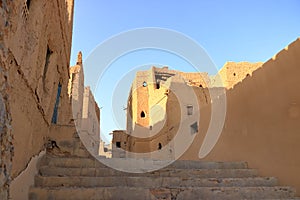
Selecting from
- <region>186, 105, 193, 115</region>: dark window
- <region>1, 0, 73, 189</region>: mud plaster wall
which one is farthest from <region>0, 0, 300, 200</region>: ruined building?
<region>186, 105, 193, 115</region>: dark window

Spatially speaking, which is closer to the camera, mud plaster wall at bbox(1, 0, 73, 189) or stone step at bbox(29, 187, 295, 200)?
mud plaster wall at bbox(1, 0, 73, 189)

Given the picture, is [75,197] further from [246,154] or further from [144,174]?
[246,154]

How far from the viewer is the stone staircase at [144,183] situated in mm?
3045

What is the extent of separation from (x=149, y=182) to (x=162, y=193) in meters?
0.30

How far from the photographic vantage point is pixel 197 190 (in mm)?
3312

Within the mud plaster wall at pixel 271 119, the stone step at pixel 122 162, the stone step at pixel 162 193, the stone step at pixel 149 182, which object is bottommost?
the stone step at pixel 162 193

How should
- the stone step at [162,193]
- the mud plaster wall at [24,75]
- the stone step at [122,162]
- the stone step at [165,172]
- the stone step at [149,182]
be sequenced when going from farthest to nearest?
the stone step at [122,162]
the stone step at [165,172]
the stone step at [149,182]
the stone step at [162,193]
the mud plaster wall at [24,75]

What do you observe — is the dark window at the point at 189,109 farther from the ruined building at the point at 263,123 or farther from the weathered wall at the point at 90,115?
the weathered wall at the point at 90,115

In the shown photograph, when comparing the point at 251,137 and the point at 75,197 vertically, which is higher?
the point at 251,137

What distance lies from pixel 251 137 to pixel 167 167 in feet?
6.23

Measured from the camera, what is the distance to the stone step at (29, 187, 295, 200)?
294cm

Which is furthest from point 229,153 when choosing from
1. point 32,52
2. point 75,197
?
point 32,52

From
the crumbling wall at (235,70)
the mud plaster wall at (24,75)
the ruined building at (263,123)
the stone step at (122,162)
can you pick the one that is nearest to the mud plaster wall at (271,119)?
the ruined building at (263,123)

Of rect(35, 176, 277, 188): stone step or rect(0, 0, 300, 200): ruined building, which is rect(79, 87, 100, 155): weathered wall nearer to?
rect(0, 0, 300, 200): ruined building
